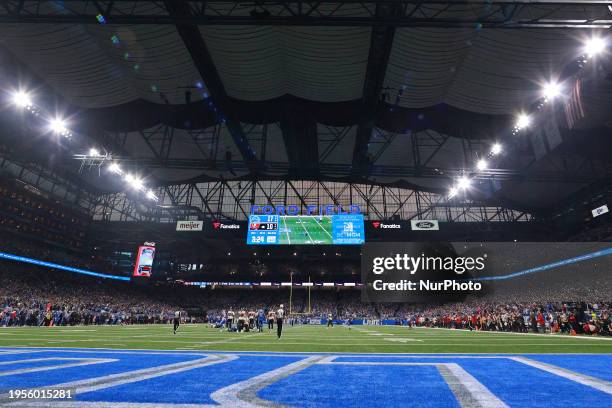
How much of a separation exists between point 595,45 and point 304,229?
22180 millimetres

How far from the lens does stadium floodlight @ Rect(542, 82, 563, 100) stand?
16.2 metres

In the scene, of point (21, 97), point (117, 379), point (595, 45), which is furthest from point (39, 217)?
point (595, 45)

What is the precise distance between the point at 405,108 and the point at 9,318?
96.8ft

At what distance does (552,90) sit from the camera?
53.6 ft

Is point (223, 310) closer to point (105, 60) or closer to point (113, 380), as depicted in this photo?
point (105, 60)

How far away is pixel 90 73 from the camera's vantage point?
58.6 feet

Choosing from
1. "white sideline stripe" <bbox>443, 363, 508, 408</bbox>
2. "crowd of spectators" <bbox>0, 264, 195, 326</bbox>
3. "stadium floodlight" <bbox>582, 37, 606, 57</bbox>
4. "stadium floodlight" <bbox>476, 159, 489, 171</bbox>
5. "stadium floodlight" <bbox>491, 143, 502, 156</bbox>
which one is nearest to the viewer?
"white sideline stripe" <bbox>443, 363, 508, 408</bbox>

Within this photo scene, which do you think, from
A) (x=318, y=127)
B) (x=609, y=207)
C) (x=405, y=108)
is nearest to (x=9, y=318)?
(x=318, y=127)

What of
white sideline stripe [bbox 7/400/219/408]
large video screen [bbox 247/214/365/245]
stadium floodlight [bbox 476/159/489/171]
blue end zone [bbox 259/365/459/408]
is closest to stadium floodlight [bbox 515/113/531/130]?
stadium floodlight [bbox 476/159/489/171]

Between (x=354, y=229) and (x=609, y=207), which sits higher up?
(x=609, y=207)

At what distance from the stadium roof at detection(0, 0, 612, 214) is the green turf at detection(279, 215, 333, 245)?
23.9 ft

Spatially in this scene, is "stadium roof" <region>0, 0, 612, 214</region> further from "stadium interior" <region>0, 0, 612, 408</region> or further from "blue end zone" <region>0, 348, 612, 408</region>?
"blue end zone" <region>0, 348, 612, 408</region>

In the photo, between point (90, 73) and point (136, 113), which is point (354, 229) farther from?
point (90, 73)

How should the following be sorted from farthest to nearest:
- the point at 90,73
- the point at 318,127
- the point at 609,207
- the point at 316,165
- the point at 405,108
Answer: the point at 609,207 → the point at 318,127 → the point at 316,165 → the point at 405,108 → the point at 90,73
